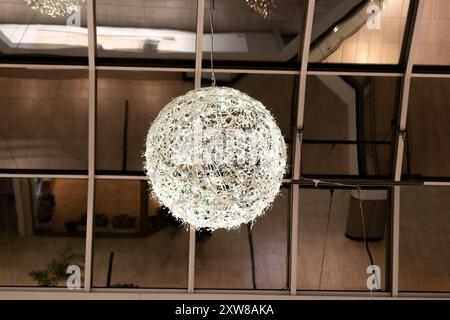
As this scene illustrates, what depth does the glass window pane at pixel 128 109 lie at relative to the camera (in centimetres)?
711

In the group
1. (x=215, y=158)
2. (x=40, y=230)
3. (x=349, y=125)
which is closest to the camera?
(x=215, y=158)

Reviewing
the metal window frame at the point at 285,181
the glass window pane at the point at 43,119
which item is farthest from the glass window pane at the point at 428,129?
the glass window pane at the point at 43,119

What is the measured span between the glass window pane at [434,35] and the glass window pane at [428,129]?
0.78 ft

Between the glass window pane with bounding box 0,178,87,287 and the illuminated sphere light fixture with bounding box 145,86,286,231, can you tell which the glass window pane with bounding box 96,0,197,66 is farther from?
the illuminated sphere light fixture with bounding box 145,86,286,231

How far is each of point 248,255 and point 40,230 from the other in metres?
2.18

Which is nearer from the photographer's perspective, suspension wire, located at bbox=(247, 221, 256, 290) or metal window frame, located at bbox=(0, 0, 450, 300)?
metal window frame, located at bbox=(0, 0, 450, 300)

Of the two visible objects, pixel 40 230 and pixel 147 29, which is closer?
pixel 147 29

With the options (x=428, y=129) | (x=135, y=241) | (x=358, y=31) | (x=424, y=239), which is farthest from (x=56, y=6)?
(x=424, y=239)

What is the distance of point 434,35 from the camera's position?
6898 mm

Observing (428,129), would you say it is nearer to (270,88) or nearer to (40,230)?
(270,88)

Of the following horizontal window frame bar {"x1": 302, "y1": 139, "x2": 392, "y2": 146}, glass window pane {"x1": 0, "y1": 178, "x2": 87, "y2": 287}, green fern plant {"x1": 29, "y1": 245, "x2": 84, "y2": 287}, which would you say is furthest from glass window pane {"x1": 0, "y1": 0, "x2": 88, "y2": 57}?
horizontal window frame bar {"x1": 302, "y1": 139, "x2": 392, "y2": 146}

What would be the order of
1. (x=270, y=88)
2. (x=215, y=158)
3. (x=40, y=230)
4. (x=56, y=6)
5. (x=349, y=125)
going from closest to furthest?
1. (x=215, y=158)
2. (x=56, y=6)
3. (x=270, y=88)
4. (x=349, y=125)
5. (x=40, y=230)

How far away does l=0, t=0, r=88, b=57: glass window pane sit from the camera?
22.2 feet

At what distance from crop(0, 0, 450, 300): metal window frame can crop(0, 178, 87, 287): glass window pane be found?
0.11 meters
